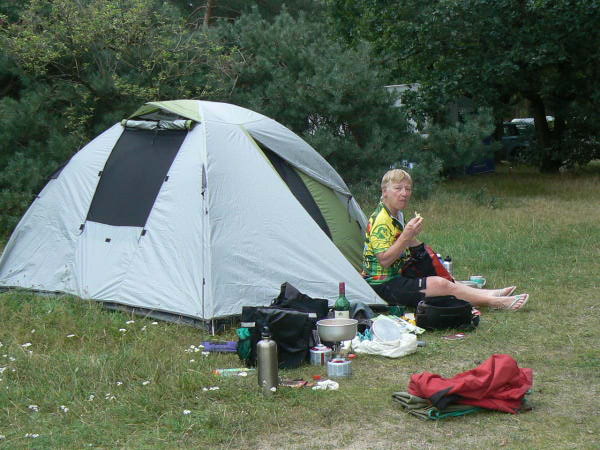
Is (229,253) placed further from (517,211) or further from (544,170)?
(544,170)

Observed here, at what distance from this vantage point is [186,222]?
625 centimetres

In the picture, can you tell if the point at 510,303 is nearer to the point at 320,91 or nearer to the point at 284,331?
the point at 284,331

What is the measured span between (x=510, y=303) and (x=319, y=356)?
81.6 inches

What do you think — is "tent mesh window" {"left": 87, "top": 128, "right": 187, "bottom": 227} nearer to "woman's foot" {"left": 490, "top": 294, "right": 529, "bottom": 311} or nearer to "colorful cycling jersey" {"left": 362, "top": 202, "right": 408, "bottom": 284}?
"colorful cycling jersey" {"left": 362, "top": 202, "right": 408, "bottom": 284}

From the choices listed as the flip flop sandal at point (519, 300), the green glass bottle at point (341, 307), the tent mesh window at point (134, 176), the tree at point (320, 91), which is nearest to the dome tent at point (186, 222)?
the tent mesh window at point (134, 176)

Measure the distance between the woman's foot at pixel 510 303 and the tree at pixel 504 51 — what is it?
31.4ft

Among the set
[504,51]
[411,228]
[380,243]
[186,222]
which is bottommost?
[380,243]

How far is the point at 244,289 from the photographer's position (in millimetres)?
6047

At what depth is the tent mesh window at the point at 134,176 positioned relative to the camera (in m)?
6.57

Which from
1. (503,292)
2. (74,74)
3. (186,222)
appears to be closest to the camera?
(186,222)

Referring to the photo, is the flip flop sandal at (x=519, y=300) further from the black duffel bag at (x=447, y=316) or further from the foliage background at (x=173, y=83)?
the foliage background at (x=173, y=83)

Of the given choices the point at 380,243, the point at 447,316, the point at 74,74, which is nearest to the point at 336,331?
the point at 447,316

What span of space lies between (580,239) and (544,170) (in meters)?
9.31

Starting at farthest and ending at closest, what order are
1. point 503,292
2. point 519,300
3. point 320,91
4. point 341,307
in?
1. point 320,91
2. point 503,292
3. point 519,300
4. point 341,307
